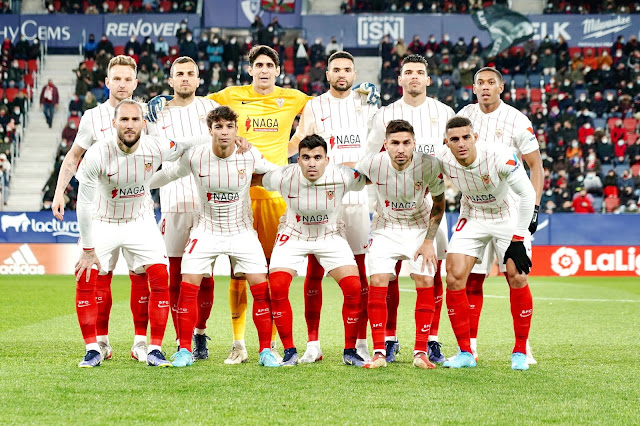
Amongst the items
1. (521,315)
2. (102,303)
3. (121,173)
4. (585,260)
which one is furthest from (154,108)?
(585,260)

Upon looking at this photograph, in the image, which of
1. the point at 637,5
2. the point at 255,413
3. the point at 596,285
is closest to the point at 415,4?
the point at 637,5

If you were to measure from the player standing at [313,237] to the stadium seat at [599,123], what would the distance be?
1780 centimetres

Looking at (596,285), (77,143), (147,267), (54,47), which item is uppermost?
(54,47)

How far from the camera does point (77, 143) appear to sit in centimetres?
770

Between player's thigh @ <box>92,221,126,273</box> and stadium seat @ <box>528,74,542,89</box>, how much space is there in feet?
65.5

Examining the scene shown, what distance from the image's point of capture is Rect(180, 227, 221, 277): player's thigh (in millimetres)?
7156

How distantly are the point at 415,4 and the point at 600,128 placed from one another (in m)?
7.54

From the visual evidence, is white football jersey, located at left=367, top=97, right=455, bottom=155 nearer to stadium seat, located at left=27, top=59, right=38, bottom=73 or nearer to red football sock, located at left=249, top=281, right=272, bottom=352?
red football sock, located at left=249, top=281, right=272, bottom=352

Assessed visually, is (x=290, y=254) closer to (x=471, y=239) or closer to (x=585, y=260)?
(x=471, y=239)

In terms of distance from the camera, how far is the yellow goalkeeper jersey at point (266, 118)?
7.85 meters

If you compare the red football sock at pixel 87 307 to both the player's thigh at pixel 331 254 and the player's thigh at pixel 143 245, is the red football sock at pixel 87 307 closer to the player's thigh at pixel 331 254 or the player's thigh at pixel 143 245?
the player's thigh at pixel 143 245

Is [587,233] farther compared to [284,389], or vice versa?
[587,233]

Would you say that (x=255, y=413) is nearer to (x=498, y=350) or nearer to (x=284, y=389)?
(x=284, y=389)

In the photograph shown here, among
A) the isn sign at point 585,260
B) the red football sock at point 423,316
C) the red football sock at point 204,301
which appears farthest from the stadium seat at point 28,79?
the red football sock at point 423,316
